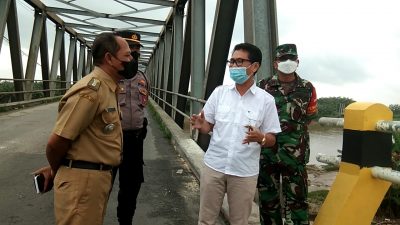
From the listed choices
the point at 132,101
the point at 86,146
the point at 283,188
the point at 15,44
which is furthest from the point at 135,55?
the point at 15,44

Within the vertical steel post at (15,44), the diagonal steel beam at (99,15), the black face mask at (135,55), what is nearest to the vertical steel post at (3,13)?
the vertical steel post at (15,44)

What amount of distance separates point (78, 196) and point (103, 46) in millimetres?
807

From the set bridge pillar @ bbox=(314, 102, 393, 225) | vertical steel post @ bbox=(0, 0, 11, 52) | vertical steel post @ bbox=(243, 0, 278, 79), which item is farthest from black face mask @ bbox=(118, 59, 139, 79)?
vertical steel post @ bbox=(0, 0, 11, 52)

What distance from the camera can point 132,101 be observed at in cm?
340

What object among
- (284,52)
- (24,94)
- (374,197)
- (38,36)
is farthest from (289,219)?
(38,36)

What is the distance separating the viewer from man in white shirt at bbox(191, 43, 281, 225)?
8.41 ft

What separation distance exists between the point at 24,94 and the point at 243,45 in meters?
13.7

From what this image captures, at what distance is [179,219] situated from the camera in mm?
3949

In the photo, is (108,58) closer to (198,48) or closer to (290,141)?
(290,141)

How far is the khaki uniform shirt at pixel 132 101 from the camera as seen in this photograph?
336cm

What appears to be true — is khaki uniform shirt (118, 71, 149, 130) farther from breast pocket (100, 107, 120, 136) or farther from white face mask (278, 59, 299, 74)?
white face mask (278, 59, 299, 74)

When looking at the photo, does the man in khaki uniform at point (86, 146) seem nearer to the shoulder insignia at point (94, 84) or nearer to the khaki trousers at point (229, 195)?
the shoulder insignia at point (94, 84)

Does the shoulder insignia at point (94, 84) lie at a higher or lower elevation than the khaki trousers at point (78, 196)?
higher

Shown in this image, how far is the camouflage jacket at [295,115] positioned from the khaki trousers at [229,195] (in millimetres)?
404
